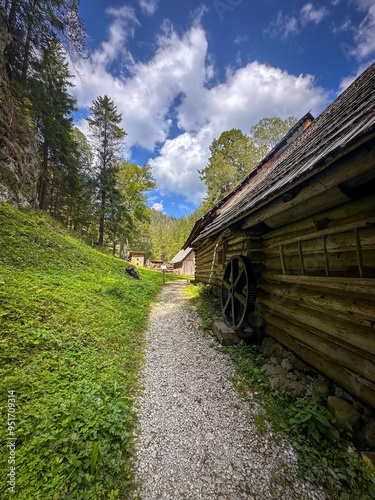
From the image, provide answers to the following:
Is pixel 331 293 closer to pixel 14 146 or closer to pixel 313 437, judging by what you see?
pixel 313 437

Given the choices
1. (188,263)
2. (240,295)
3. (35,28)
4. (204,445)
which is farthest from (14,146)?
(188,263)

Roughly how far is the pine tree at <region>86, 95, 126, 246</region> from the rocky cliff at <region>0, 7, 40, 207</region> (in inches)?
246

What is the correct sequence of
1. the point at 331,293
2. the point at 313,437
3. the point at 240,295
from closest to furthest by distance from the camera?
the point at 313,437 < the point at 331,293 < the point at 240,295

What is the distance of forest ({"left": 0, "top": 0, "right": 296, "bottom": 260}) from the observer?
987 cm

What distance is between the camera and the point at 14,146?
939cm

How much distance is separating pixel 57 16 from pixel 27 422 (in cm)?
1751

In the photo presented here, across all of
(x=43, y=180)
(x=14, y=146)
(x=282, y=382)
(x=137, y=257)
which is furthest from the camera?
(x=137, y=257)

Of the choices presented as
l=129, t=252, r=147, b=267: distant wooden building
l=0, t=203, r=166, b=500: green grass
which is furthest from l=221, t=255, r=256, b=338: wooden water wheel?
l=129, t=252, r=147, b=267: distant wooden building

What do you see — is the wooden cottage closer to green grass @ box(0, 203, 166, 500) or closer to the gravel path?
the gravel path

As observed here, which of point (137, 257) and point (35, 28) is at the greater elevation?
point (35, 28)

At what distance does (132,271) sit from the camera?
12.3 meters

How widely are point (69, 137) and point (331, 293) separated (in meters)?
21.0

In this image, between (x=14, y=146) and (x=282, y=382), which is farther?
(x=14, y=146)

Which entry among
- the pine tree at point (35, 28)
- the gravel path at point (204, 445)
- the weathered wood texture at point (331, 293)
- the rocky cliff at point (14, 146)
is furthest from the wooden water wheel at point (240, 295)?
the pine tree at point (35, 28)
